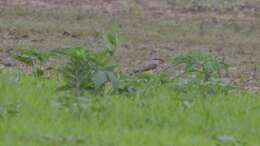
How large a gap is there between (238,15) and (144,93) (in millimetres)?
11532

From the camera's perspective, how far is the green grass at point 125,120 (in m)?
6.04

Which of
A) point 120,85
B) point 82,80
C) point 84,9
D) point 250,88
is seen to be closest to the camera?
point 82,80

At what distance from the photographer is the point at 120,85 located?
7.96 m

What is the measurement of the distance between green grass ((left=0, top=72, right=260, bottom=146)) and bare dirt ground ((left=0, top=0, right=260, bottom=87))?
4.08 meters

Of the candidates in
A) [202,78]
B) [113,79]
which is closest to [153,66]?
[202,78]

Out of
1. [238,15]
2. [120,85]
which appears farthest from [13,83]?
[238,15]

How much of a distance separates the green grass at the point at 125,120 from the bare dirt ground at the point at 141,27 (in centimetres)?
408

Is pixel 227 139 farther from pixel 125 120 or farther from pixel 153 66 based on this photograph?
pixel 153 66

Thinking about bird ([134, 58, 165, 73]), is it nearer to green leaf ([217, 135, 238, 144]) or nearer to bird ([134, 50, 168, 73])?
bird ([134, 50, 168, 73])

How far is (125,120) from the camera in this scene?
688 cm

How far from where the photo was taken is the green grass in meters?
6.04

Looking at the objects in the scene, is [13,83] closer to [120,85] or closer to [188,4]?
[120,85]

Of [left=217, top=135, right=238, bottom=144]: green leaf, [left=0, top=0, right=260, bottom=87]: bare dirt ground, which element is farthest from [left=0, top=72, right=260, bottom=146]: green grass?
[left=0, top=0, right=260, bottom=87]: bare dirt ground

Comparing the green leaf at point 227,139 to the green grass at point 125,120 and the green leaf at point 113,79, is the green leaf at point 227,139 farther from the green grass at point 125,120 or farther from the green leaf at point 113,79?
the green leaf at point 113,79
